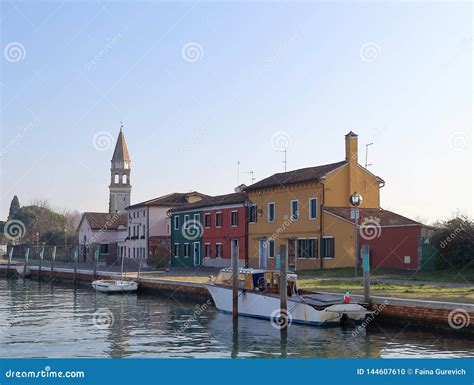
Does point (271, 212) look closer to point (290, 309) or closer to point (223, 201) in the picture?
point (223, 201)

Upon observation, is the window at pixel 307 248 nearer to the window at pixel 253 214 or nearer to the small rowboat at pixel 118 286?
the window at pixel 253 214

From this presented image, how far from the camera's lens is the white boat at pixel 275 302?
72.5 feet

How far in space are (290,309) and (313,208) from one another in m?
18.6

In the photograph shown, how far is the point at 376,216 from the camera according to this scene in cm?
3938

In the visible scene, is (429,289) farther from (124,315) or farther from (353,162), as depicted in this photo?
(353,162)

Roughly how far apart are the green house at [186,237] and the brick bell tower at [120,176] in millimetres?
36864

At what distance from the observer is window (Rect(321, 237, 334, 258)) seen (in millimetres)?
39444

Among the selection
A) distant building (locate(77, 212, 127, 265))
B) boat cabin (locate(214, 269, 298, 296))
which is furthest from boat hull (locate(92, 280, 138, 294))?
distant building (locate(77, 212, 127, 265))

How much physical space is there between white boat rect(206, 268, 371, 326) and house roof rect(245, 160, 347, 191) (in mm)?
14523

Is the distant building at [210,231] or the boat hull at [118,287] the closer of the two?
the boat hull at [118,287]

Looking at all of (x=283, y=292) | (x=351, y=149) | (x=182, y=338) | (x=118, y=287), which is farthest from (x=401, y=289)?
(x=118, y=287)

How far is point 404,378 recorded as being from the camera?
13242 mm

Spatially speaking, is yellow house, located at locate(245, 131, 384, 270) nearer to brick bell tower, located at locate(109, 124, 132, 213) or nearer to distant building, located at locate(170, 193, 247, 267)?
distant building, located at locate(170, 193, 247, 267)

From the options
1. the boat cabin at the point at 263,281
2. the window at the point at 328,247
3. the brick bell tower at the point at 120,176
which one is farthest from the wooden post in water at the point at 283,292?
the brick bell tower at the point at 120,176
